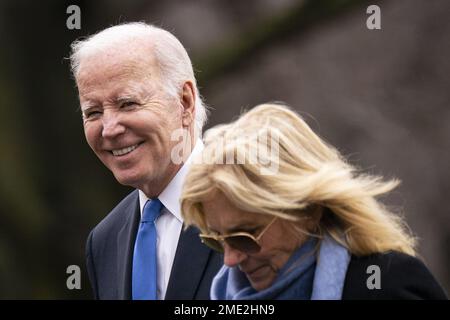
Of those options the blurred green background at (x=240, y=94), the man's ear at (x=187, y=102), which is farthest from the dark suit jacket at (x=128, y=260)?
the blurred green background at (x=240, y=94)

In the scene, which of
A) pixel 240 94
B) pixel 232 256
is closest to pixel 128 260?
pixel 232 256

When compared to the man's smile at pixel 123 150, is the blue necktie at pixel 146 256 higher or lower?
lower

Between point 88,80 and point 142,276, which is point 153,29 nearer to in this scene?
point 88,80

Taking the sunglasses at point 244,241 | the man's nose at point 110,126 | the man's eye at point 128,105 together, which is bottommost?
the sunglasses at point 244,241

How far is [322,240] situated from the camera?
3670 millimetres

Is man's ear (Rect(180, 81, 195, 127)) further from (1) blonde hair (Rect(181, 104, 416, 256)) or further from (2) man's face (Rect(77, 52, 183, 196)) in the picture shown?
(1) blonde hair (Rect(181, 104, 416, 256))

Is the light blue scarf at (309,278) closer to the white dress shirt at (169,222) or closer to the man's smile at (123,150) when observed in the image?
the white dress shirt at (169,222)

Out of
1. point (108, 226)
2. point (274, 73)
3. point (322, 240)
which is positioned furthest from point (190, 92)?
point (274, 73)

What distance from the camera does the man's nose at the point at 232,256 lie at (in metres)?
3.61

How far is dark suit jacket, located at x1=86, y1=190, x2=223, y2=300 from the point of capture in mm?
3916

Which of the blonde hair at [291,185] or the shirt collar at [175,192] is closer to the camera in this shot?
the blonde hair at [291,185]

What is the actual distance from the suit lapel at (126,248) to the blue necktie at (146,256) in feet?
0.10

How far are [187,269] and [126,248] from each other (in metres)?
0.29

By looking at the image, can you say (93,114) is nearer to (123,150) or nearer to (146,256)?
(123,150)
